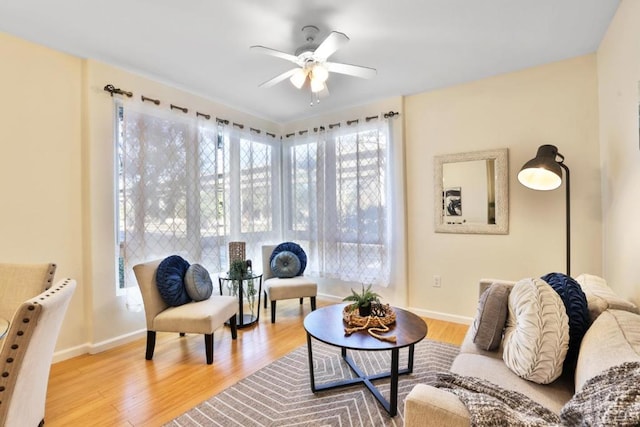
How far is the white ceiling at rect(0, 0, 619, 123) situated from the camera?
203 centimetres

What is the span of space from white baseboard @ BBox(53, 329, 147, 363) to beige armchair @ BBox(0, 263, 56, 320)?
0.89 m

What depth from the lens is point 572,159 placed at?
2.77m

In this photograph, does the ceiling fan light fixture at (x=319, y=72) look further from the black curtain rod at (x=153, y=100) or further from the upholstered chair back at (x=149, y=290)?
the upholstered chair back at (x=149, y=290)

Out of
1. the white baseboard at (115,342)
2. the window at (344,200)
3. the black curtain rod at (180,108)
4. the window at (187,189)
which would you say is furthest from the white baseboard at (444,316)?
the black curtain rod at (180,108)

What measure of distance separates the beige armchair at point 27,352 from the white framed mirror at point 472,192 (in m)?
3.21

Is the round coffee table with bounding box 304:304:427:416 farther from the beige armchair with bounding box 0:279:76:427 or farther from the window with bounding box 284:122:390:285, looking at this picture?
the window with bounding box 284:122:390:285

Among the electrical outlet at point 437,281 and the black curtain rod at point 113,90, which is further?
the electrical outlet at point 437,281

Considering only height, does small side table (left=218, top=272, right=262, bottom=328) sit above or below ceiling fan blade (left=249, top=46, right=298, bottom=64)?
below

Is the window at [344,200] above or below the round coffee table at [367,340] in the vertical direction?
above

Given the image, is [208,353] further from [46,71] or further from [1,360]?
[46,71]

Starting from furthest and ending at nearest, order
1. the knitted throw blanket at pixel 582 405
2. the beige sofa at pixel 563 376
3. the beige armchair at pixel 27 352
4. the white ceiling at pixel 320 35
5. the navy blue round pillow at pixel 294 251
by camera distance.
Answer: the navy blue round pillow at pixel 294 251, the white ceiling at pixel 320 35, the beige armchair at pixel 27 352, the beige sofa at pixel 563 376, the knitted throw blanket at pixel 582 405

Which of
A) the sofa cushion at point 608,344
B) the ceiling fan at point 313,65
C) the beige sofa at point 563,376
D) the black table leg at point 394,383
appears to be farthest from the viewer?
the ceiling fan at point 313,65

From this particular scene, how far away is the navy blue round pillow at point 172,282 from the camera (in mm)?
2621

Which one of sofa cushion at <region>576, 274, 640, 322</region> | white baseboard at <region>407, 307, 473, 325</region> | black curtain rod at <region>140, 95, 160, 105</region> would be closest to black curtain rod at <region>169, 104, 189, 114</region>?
black curtain rod at <region>140, 95, 160, 105</region>
